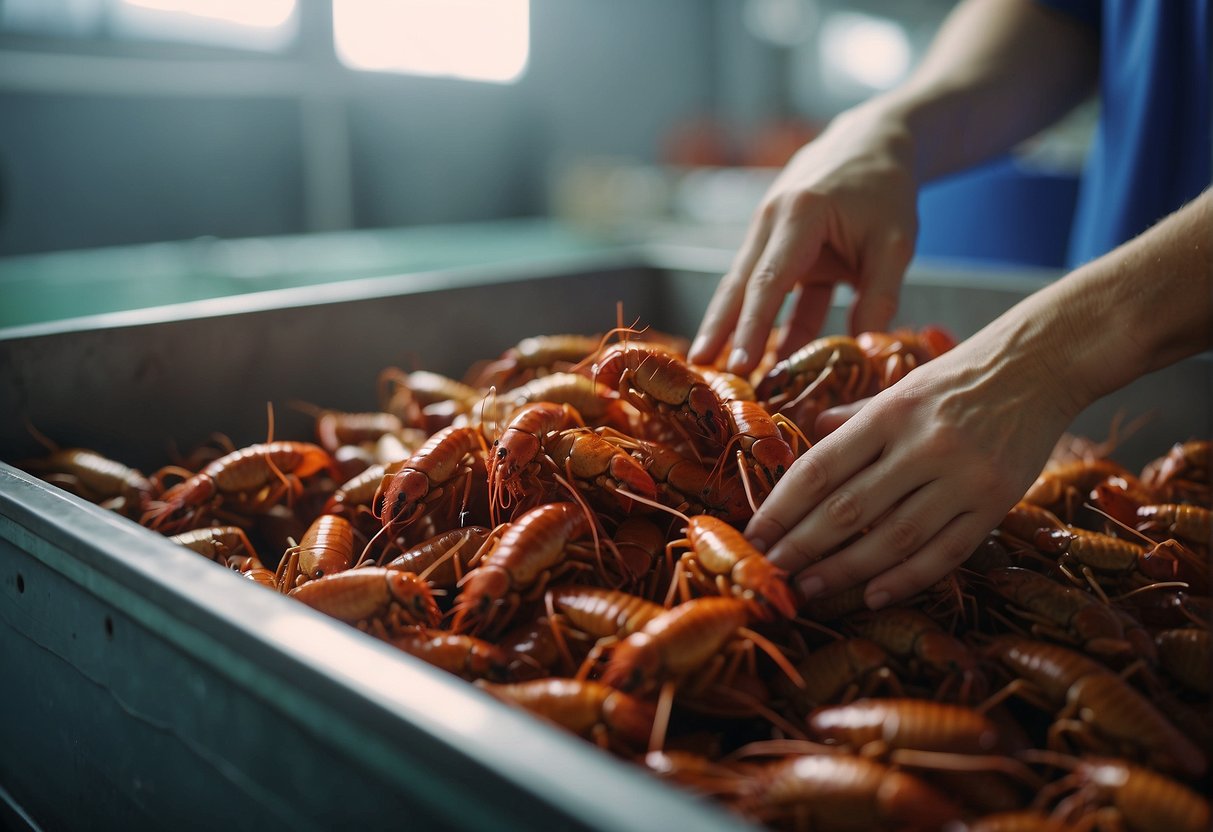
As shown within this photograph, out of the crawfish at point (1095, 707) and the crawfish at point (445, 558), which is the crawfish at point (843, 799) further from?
the crawfish at point (445, 558)

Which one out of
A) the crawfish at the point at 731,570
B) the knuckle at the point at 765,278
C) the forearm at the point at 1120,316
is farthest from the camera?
the knuckle at the point at 765,278

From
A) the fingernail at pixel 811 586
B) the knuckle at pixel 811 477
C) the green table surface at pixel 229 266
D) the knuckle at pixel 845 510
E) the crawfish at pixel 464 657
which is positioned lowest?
the green table surface at pixel 229 266

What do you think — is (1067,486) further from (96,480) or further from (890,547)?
(96,480)

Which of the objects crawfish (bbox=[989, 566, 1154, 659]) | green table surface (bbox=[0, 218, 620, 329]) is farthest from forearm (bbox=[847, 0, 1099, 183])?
green table surface (bbox=[0, 218, 620, 329])

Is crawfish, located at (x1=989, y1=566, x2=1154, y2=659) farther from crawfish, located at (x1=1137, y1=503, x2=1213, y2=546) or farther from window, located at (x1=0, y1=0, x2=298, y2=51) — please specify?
window, located at (x1=0, y1=0, x2=298, y2=51)

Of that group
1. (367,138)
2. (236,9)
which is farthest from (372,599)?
(367,138)

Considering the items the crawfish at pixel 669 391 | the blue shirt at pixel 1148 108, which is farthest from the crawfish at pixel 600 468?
the blue shirt at pixel 1148 108

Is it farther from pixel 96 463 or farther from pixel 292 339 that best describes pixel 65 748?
pixel 292 339
